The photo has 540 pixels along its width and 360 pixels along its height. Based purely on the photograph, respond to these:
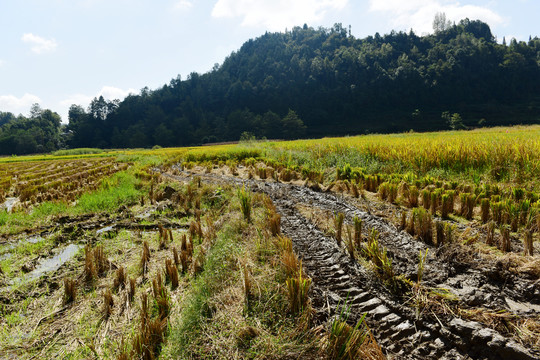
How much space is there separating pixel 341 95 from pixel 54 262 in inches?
3615

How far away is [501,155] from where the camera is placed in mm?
7055

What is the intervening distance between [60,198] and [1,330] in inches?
275

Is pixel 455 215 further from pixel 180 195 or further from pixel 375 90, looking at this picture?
pixel 375 90

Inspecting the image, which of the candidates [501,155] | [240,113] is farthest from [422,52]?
[501,155]

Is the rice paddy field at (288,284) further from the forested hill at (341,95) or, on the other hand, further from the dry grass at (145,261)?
the forested hill at (341,95)

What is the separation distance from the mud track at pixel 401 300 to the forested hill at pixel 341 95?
214ft

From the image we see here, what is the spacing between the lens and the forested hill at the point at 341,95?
73875mm

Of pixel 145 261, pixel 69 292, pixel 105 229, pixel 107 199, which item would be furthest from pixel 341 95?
pixel 69 292

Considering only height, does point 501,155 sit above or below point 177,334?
above

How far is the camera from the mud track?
6.35ft

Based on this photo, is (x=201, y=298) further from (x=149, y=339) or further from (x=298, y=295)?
(x=298, y=295)

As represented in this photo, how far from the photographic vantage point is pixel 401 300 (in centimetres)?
252

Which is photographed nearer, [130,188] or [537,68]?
[130,188]

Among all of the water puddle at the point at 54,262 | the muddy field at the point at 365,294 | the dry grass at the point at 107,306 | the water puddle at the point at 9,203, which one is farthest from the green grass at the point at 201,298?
the water puddle at the point at 9,203
